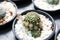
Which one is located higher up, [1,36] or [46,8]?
[46,8]

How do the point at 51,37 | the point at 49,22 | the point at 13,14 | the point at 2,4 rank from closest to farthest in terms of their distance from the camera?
the point at 51,37 < the point at 49,22 < the point at 13,14 < the point at 2,4

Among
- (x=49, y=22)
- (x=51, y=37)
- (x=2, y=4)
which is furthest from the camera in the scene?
(x=2, y=4)

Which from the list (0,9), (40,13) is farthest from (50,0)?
(0,9)

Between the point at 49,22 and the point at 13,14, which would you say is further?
the point at 13,14

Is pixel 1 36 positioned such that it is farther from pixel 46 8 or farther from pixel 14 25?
pixel 46 8

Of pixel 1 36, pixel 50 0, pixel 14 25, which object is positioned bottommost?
pixel 1 36

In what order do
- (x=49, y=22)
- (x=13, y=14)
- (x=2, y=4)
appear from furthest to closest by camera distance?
(x=2, y=4) → (x=13, y=14) → (x=49, y=22)

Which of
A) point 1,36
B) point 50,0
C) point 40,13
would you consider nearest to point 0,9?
point 1,36

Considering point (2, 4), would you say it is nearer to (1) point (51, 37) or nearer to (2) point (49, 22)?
(2) point (49, 22)

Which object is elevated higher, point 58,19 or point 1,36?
point 58,19
